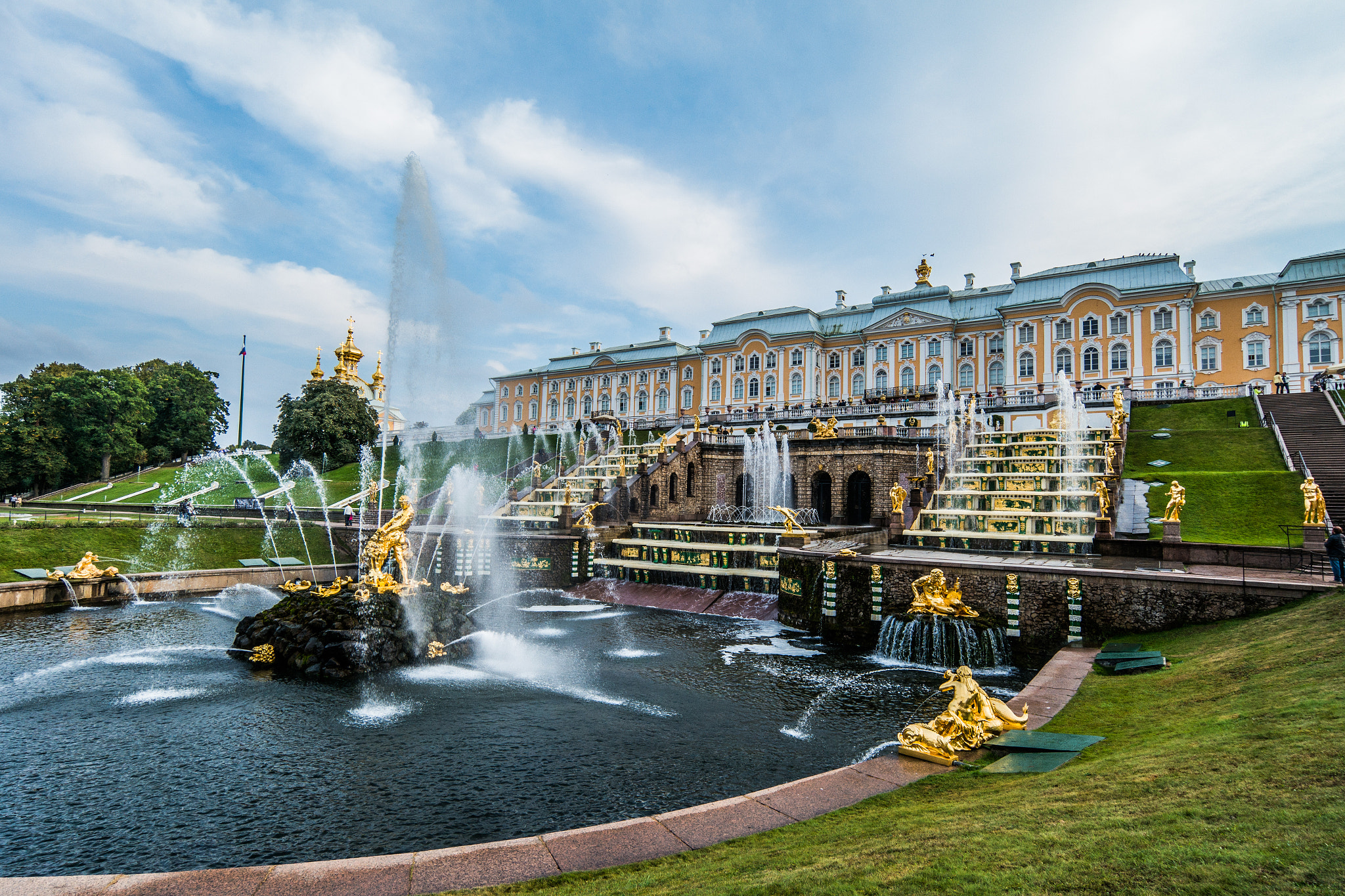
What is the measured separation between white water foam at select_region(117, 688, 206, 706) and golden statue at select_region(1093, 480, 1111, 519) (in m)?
24.0

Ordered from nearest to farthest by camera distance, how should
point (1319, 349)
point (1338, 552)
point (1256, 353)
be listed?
point (1338, 552) < point (1319, 349) < point (1256, 353)

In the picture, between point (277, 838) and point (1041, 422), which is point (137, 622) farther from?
point (1041, 422)

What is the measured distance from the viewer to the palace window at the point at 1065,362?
169ft

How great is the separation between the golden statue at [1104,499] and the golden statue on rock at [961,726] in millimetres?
14811

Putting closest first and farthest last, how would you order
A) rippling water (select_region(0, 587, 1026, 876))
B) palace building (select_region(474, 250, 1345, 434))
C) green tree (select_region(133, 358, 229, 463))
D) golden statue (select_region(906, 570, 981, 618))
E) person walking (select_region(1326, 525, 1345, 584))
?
rippling water (select_region(0, 587, 1026, 876)), person walking (select_region(1326, 525, 1345, 584)), golden statue (select_region(906, 570, 981, 618)), palace building (select_region(474, 250, 1345, 434)), green tree (select_region(133, 358, 229, 463))

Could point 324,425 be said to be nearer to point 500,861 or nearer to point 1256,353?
point 500,861

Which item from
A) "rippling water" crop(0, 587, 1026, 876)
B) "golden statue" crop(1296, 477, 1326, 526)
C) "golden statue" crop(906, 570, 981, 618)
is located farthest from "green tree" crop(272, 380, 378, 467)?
"golden statue" crop(1296, 477, 1326, 526)

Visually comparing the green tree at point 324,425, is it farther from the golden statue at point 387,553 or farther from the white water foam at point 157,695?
the white water foam at point 157,695

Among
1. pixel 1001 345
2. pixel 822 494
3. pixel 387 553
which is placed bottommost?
pixel 387 553

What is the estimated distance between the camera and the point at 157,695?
1196cm

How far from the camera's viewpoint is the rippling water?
7406 millimetres

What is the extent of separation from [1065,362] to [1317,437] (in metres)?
23.8

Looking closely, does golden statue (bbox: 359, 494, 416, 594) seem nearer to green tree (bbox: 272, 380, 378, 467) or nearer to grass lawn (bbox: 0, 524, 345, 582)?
grass lawn (bbox: 0, 524, 345, 582)

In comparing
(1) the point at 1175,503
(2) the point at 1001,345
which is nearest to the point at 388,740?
(1) the point at 1175,503
